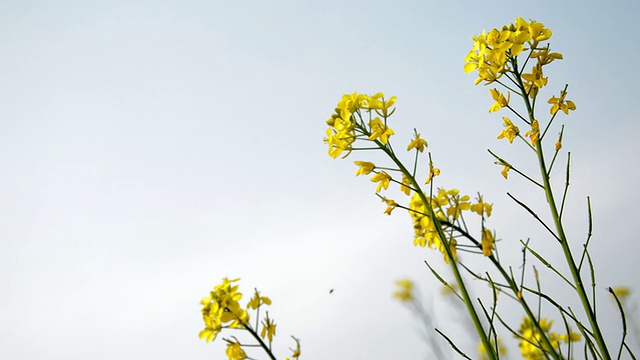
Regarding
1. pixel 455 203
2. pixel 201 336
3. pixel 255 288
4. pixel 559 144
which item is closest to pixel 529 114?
pixel 559 144

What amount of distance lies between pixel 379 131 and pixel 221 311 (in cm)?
134

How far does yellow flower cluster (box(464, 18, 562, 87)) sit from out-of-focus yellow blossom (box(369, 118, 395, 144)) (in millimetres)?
390

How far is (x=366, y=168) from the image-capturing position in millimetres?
1859

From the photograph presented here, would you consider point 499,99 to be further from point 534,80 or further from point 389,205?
point 389,205

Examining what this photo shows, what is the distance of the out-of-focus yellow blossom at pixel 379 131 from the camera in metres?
1.69

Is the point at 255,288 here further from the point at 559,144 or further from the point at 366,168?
the point at 559,144

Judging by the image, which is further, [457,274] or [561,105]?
[561,105]

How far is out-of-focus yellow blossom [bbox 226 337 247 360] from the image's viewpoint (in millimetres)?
2428

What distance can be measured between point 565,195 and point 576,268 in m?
0.26

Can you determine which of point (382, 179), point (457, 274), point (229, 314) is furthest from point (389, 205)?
point (229, 314)

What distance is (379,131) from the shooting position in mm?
1722

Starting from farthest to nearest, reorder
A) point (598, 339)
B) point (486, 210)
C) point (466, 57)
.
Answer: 1. point (486, 210)
2. point (466, 57)
3. point (598, 339)

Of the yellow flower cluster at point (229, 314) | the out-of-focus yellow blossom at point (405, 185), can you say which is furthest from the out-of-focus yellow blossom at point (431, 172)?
the yellow flower cluster at point (229, 314)

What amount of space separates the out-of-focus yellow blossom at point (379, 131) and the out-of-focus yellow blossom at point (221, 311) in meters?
1.26
